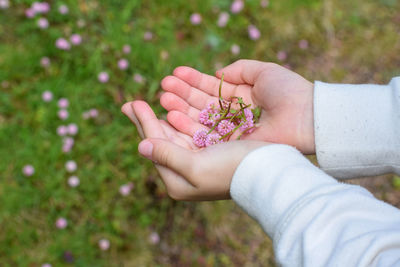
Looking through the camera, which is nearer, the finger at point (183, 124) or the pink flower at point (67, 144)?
the finger at point (183, 124)

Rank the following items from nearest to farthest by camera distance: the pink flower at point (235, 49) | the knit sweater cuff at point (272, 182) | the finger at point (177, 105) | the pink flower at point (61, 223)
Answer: the knit sweater cuff at point (272, 182) < the finger at point (177, 105) < the pink flower at point (61, 223) < the pink flower at point (235, 49)

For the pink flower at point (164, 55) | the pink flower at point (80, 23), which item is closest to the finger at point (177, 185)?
the pink flower at point (164, 55)

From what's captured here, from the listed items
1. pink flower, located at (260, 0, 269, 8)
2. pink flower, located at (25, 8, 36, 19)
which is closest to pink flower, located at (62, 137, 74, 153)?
pink flower, located at (25, 8, 36, 19)

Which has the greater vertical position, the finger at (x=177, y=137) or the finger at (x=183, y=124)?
the finger at (x=183, y=124)

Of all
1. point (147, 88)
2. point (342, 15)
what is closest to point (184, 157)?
point (147, 88)

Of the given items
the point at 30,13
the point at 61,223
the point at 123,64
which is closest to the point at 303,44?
the point at 123,64

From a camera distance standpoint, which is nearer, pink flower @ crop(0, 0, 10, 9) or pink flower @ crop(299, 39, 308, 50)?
pink flower @ crop(0, 0, 10, 9)

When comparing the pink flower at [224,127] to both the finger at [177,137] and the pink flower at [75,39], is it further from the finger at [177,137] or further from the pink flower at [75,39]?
the pink flower at [75,39]

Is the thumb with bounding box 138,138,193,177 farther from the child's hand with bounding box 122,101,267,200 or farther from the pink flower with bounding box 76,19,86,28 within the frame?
the pink flower with bounding box 76,19,86,28
